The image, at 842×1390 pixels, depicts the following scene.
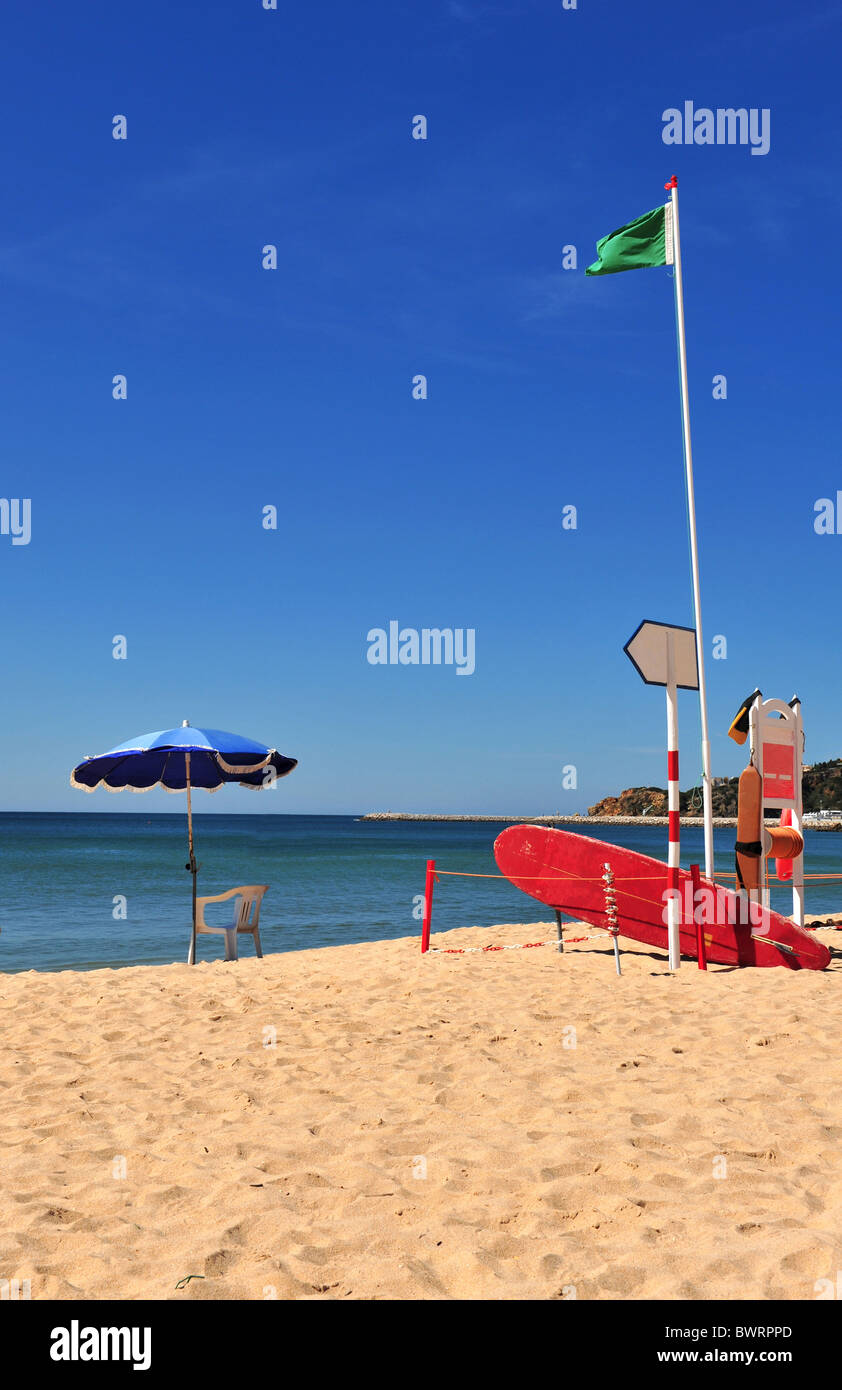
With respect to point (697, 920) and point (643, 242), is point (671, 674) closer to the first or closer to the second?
point (697, 920)

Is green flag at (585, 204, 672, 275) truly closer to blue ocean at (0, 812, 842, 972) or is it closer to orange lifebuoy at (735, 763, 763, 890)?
orange lifebuoy at (735, 763, 763, 890)

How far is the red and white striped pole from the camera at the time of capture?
9484 mm

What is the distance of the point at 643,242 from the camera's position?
12.8 metres

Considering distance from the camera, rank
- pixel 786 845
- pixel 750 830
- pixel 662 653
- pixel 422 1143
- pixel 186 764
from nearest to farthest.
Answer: pixel 422 1143 → pixel 662 653 → pixel 750 830 → pixel 786 845 → pixel 186 764

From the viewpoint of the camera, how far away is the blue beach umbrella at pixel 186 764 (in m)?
10.8

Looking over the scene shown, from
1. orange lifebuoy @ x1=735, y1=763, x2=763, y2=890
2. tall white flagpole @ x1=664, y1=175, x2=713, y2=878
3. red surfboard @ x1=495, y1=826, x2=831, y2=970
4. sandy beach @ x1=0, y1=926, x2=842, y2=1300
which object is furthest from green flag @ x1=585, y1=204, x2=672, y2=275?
sandy beach @ x1=0, y1=926, x2=842, y2=1300

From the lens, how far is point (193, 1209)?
12.5ft

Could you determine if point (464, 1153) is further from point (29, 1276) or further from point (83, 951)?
point (83, 951)

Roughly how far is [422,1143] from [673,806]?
6.11 meters

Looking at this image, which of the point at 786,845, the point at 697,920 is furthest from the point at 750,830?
the point at 697,920

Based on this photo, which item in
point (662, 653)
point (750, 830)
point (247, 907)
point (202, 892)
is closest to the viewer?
point (662, 653)

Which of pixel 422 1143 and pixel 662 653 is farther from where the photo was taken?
pixel 662 653
